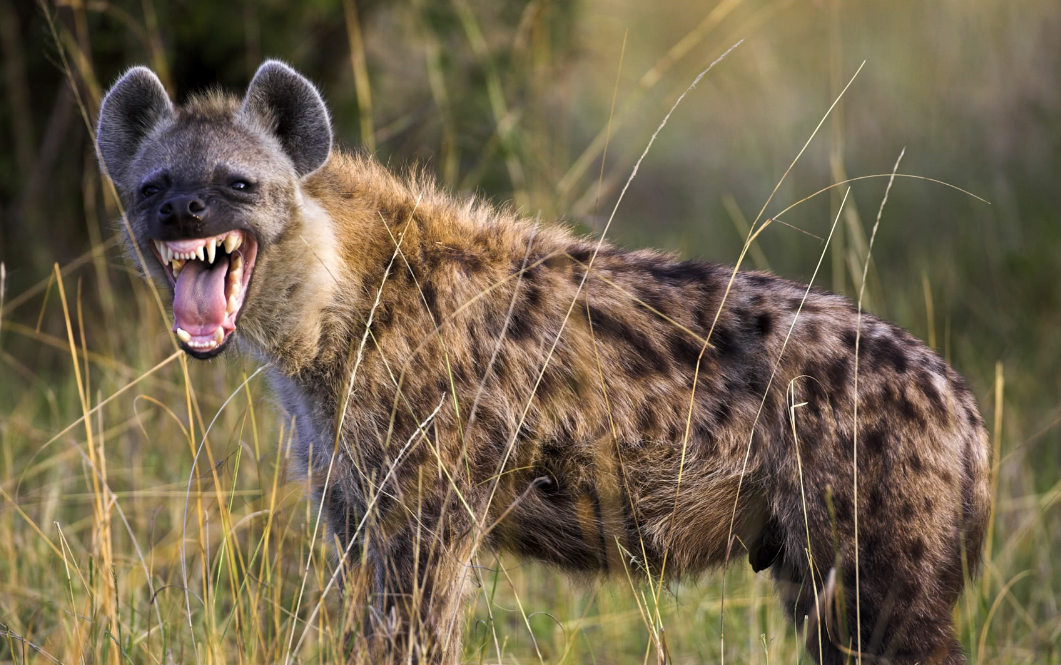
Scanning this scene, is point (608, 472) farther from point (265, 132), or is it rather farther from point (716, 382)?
point (265, 132)

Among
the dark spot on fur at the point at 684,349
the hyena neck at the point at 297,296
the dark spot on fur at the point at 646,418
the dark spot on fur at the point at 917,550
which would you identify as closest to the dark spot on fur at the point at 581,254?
the dark spot on fur at the point at 684,349

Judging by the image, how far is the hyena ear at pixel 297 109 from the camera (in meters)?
2.87

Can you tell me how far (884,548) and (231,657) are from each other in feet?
6.33

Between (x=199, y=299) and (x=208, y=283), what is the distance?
0.06 meters

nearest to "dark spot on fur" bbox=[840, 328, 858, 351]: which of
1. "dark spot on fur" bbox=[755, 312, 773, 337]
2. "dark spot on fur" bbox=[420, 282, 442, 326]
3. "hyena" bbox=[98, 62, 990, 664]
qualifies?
"hyena" bbox=[98, 62, 990, 664]

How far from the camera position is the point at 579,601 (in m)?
4.11

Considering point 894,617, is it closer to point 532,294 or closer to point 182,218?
point 532,294

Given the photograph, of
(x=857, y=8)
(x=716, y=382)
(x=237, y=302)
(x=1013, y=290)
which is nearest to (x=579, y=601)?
(x=716, y=382)

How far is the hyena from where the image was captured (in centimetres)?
254

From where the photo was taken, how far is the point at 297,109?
9.52 ft

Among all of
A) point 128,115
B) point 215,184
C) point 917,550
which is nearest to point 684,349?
point 917,550

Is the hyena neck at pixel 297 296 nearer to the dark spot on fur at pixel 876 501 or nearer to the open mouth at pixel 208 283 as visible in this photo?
the open mouth at pixel 208 283

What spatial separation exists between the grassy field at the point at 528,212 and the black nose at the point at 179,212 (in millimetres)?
461

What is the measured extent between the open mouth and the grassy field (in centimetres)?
18
